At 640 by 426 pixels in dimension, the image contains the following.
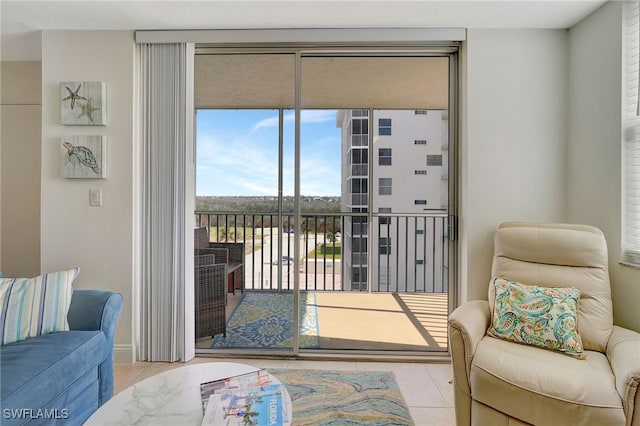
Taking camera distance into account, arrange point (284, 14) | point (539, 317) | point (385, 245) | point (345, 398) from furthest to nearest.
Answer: point (385, 245)
point (284, 14)
point (345, 398)
point (539, 317)

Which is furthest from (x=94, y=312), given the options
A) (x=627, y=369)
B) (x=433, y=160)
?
(x=433, y=160)

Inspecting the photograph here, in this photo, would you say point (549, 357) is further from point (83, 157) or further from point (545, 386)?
point (83, 157)

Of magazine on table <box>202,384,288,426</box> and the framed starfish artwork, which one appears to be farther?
the framed starfish artwork

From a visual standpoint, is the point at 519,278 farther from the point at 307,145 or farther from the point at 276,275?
the point at 276,275

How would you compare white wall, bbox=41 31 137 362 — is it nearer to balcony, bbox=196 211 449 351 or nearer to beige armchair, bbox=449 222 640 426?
balcony, bbox=196 211 449 351

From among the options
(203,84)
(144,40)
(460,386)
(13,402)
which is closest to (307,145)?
(203,84)

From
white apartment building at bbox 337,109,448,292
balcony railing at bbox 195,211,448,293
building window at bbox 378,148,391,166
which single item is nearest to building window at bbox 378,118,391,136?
white apartment building at bbox 337,109,448,292

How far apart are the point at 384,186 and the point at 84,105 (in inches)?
120

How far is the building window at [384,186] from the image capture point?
12.6ft

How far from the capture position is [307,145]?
3.26 metres

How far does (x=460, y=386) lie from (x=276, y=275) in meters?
2.64

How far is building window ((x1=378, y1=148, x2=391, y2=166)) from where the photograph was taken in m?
3.84

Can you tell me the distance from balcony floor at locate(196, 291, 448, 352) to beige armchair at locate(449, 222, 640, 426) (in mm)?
983

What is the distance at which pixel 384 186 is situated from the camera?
3859mm
